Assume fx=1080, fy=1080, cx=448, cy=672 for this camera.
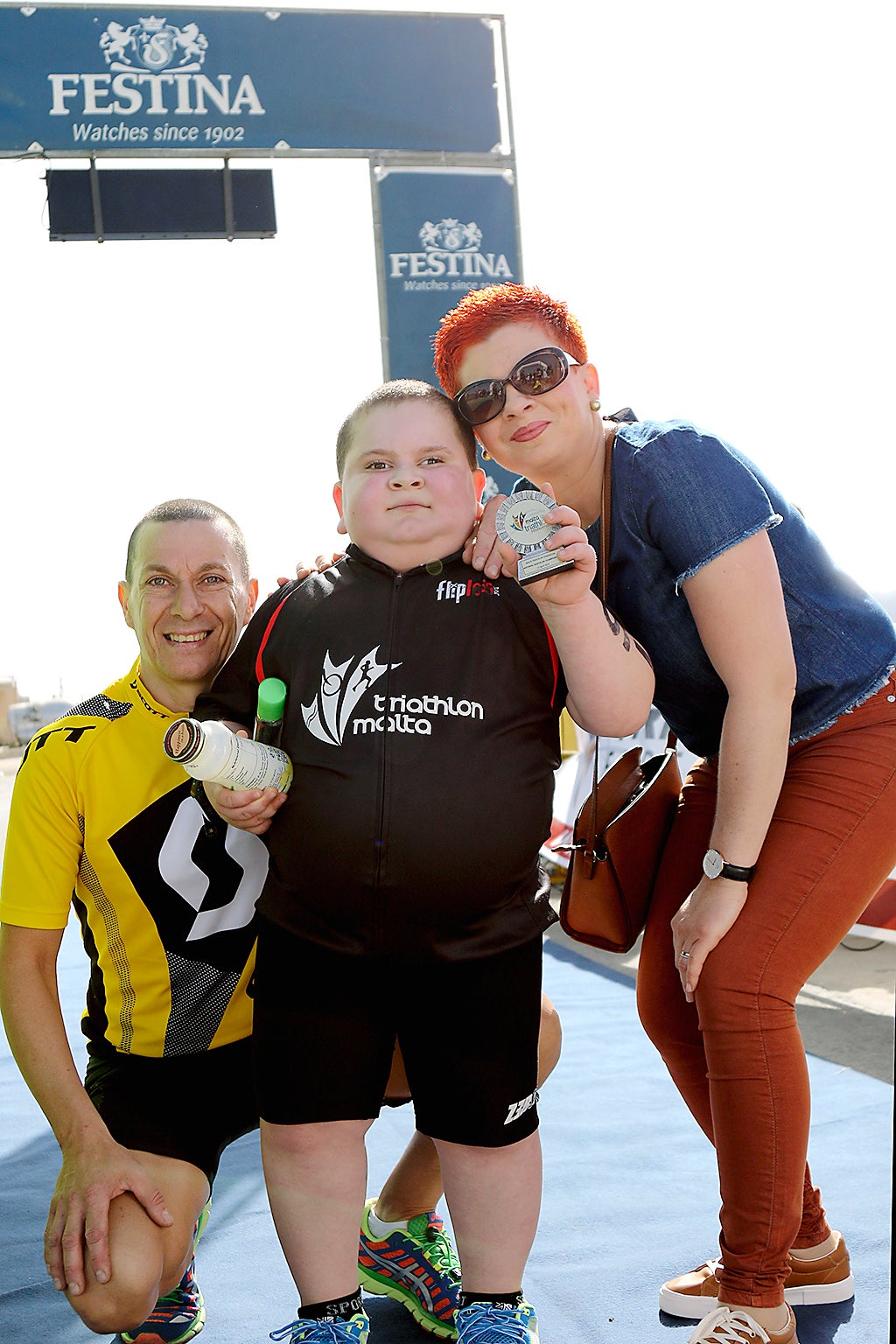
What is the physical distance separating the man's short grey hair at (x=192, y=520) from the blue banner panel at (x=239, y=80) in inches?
248

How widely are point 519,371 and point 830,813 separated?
2.79 ft

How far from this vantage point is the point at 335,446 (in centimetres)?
179

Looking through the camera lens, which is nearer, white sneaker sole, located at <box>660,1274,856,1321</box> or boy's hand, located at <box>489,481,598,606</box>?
boy's hand, located at <box>489,481,598,606</box>

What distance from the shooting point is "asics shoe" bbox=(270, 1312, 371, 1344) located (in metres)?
1.47

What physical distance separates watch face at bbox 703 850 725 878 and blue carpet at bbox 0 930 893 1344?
85cm

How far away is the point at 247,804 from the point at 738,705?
2.42 ft

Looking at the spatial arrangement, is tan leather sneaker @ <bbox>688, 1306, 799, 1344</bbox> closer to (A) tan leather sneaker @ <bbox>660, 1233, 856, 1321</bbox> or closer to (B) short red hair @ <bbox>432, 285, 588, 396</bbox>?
(A) tan leather sneaker @ <bbox>660, 1233, 856, 1321</bbox>

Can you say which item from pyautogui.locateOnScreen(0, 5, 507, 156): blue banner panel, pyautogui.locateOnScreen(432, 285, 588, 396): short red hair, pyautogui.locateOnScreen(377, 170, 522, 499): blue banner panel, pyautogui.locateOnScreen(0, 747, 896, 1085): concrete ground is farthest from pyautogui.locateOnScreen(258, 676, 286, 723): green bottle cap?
pyautogui.locateOnScreen(0, 5, 507, 156): blue banner panel

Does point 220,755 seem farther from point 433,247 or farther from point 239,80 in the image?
point 239,80

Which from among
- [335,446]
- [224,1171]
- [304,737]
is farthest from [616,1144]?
[335,446]

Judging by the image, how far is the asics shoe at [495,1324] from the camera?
1.48 m

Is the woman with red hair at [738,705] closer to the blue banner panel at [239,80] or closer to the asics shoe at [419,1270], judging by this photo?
the asics shoe at [419,1270]

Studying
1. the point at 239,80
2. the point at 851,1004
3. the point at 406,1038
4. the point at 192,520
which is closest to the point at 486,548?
the point at 192,520

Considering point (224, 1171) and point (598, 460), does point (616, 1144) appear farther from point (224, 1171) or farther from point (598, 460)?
point (598, 460)
